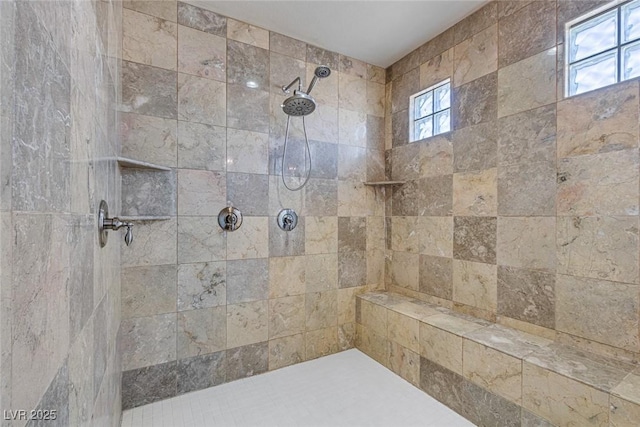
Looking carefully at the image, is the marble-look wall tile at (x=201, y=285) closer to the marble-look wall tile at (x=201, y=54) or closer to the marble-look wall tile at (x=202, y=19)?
the marble-look wall tile at (x=201, y=54)

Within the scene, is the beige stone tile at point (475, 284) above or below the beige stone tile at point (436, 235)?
below

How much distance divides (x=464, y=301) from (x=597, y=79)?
4.95 feet

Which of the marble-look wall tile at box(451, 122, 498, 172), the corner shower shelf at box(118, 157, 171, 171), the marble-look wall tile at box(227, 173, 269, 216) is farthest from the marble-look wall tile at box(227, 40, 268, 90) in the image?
the marble-look wall tile at box(451, 122, 498, 172)

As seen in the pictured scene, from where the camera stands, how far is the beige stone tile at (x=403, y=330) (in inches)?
77.9

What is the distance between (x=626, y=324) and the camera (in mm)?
1333

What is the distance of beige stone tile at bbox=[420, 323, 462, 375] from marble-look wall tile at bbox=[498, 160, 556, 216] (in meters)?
0.86

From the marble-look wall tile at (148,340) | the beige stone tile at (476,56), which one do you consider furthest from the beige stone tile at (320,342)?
the beige stone tile at (476,56)

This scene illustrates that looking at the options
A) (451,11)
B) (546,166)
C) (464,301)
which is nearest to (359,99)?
(451,11)

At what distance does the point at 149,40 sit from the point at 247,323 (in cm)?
202

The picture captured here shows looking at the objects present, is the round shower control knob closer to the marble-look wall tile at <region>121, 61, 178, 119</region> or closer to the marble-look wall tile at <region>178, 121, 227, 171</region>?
the marble-look wall tile at <region>178, 121, 227, 171</region>

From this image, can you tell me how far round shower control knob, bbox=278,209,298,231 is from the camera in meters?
2.21

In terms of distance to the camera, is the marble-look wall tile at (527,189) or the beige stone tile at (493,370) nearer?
the beige stone tile at (493,370)

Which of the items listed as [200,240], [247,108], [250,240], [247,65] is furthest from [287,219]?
[247,65]

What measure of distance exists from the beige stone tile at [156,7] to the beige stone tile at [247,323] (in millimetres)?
2008
